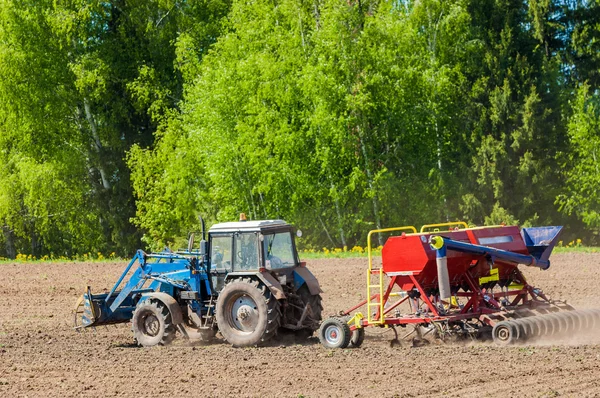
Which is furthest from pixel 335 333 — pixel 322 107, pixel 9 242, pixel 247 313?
pixel 9 242

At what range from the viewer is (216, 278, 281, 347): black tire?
1477cm

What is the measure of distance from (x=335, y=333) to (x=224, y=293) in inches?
→ 70.1

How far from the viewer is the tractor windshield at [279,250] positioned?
15344 millimetres

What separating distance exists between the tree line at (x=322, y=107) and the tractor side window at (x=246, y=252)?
61.4 ft

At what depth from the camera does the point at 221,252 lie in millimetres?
15562

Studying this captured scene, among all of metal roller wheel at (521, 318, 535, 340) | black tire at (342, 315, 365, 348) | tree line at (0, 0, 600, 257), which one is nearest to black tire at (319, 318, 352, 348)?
black tire at (342, 315, 365, 348)

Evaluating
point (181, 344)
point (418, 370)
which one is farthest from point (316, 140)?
point (418, 370)

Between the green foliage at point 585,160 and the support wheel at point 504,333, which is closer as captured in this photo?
the support wheel at point 504,333

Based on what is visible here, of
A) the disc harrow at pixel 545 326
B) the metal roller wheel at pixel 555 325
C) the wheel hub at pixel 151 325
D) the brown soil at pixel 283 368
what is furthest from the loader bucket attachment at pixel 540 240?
the wheel hub at pixel 151 325

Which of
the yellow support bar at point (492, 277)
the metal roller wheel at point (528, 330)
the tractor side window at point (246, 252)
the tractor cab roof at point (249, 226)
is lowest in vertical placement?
the metal roller wheel at point (528, 330)

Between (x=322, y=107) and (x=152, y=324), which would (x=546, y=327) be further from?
(x=322, y=107)

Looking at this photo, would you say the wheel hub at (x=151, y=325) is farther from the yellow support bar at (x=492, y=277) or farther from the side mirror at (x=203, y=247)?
the yellow support bar at (x=492, y=277)

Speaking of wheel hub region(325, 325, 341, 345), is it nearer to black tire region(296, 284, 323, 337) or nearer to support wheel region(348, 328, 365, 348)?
support wheel region(348, 328, 365, 348)

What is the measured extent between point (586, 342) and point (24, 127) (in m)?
29.6
